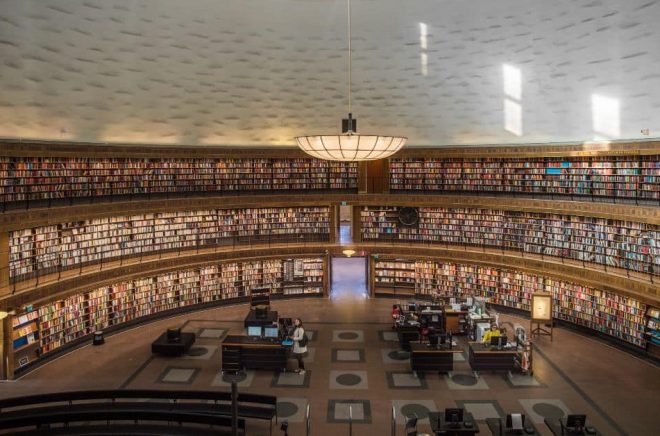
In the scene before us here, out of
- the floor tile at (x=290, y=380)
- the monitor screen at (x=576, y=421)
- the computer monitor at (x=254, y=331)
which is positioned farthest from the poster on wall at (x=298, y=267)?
the monitor screen at (x=576, y=421)

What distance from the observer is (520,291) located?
16734 millimetres

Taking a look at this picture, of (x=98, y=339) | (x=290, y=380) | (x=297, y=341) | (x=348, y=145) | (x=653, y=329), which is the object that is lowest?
(x=290, y=380)

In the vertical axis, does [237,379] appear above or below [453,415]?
below

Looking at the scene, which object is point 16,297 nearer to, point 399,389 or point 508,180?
point 399,389

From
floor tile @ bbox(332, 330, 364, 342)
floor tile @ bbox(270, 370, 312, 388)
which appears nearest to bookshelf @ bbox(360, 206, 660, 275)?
floor tile @ bbox(332, 330, 364, 342)

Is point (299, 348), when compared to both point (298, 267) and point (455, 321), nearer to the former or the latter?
point (455, 321)

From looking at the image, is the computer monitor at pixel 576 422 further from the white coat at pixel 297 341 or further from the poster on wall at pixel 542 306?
the poster on wall at pixel 542 306

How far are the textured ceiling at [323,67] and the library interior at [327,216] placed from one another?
0.21 ft

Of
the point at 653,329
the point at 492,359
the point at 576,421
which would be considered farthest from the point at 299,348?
the point at 653,329

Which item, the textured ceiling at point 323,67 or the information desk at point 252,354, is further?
the information desk at point 252,354

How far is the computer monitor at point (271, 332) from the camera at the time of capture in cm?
1276

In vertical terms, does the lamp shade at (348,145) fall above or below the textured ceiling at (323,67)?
below

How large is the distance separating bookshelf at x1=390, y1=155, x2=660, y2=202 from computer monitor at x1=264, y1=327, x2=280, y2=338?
27.0ft

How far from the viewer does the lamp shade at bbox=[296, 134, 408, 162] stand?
7.95 meters
